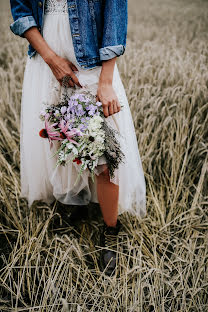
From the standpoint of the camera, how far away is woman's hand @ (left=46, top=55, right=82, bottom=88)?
1.12 metres

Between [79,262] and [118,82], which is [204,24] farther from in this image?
[79,262]

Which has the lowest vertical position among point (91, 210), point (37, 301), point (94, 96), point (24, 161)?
point (37, 301)

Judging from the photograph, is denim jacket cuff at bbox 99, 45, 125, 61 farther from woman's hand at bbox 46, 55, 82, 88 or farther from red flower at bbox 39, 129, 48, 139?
red flower at bbox 39, 129, 48, 139

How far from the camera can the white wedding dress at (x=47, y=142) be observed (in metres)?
1.16

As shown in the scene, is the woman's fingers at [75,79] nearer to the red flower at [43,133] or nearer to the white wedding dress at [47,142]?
the white wedding dress at [47,142]

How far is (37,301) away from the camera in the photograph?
4.16 feet

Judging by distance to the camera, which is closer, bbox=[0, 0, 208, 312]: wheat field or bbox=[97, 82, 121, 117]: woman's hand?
bbox=[97, 82, 121, 117]: woman's hand

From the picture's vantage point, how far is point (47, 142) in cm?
141

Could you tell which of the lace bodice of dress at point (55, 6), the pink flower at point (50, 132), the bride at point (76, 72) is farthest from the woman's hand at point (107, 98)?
the lace bodice of dress at point (55, 6)

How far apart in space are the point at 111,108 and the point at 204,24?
11.0 ft

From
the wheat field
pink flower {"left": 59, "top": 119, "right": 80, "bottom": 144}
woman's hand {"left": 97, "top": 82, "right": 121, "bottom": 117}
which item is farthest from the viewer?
the wheat field

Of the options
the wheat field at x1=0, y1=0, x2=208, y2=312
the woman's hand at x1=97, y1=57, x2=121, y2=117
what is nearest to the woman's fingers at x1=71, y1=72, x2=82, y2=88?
the woman's hand at x1=97, y1=57, x2=121, y2=117

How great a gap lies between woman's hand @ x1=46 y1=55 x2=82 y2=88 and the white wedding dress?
1.4 inches

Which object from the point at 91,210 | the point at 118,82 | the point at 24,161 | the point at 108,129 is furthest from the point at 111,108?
the point at 91,210
